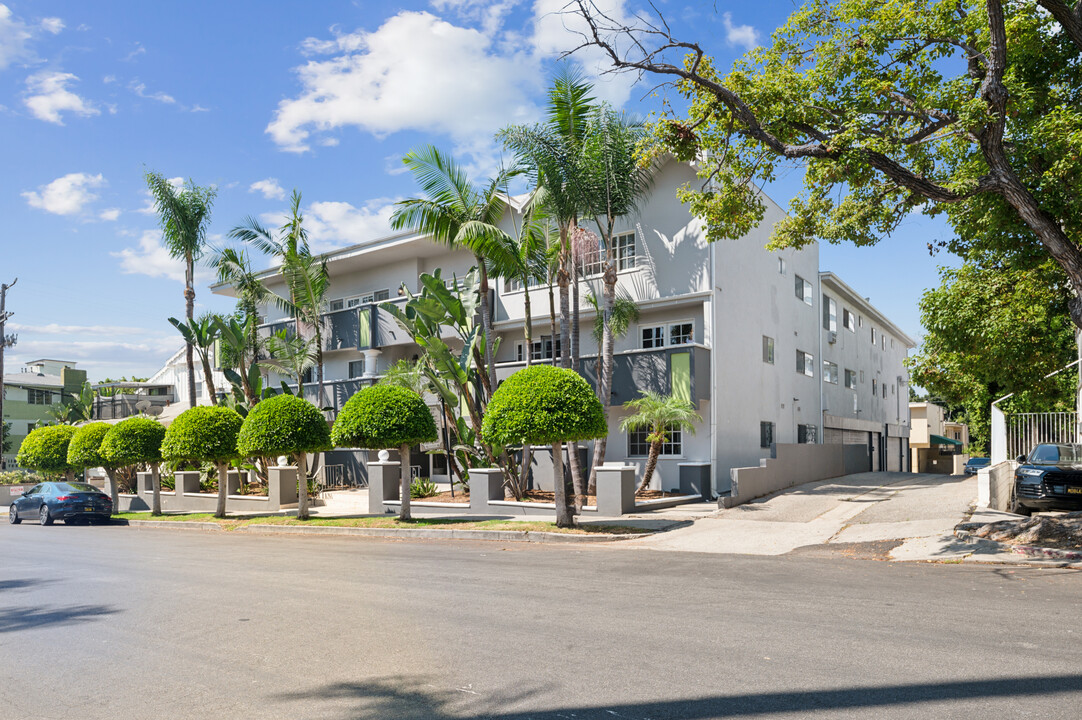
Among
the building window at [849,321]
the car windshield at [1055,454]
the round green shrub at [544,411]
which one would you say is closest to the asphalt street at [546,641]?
the round green shrub at [544,411]

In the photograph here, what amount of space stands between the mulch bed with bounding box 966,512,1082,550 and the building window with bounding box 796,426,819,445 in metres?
14.2

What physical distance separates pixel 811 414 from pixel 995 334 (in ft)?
34.8

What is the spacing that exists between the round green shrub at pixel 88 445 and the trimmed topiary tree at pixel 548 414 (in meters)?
17.9

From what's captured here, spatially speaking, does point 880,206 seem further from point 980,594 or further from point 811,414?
point 811,414

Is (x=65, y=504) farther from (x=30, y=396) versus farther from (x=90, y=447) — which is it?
(x=30, y=396)

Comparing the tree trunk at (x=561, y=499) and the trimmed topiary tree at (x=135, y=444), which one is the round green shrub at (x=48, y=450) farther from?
the tree trunk at (x=561, y=499)

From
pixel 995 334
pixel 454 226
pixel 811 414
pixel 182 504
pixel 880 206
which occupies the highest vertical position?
pixel 454 226

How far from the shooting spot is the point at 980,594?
29.8 feet

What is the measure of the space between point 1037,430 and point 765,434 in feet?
27.0

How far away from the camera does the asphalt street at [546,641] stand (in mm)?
5285

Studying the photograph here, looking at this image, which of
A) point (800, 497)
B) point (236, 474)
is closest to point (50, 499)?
point (236, 474)

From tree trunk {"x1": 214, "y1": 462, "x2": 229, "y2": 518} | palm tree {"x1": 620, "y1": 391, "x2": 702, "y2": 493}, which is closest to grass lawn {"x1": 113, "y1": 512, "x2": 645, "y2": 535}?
tree trunk {"x1": 214, "y1": 462, "x2": 229, "y2": 518}

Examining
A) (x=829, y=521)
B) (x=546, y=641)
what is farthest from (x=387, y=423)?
(x=546, y=641)

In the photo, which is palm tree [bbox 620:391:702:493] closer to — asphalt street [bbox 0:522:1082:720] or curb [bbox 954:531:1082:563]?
curb [bbox 954:531:1082:563]
